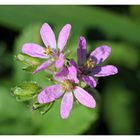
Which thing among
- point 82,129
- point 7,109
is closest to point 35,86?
point 82,129

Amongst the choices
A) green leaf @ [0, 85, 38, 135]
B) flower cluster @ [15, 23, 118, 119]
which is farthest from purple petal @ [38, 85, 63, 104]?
green leaf @ [0, 85, 38, 135]

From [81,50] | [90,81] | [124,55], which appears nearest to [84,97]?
[90,81]

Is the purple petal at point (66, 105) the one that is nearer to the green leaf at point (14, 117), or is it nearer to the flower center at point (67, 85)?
the flower center at point (67, 85)

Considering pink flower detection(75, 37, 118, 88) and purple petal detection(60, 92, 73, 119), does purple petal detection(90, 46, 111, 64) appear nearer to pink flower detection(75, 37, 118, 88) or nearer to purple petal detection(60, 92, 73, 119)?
pink flower detection(75, 37, 118, 88)

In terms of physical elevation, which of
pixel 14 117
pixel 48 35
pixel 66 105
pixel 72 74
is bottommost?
pixel 14 117

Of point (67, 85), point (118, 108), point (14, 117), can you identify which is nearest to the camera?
point (67, 85)

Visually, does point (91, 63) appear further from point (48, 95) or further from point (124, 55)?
point (124, 55)
